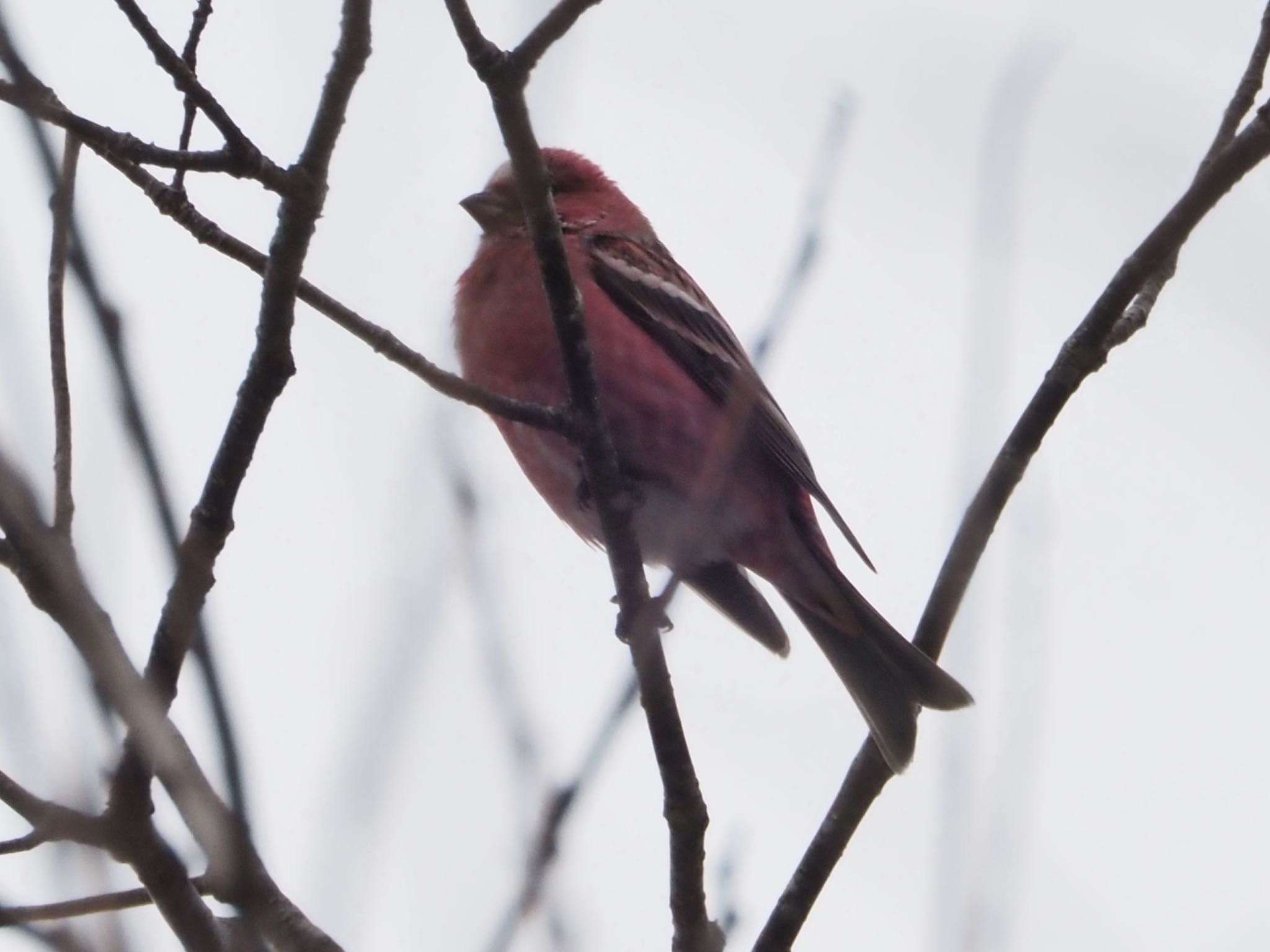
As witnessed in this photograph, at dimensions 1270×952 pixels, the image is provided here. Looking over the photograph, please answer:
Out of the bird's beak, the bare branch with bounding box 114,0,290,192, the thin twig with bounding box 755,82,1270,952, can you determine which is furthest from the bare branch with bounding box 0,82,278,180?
the bird's beak

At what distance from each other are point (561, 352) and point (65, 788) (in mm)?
1385

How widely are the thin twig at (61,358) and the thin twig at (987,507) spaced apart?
1.88m

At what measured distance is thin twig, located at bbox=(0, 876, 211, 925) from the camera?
2.47 m

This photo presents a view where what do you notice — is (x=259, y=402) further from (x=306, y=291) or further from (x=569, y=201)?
(x=569, y=201)

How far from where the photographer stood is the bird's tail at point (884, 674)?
4.86 meters

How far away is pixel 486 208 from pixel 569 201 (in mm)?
593

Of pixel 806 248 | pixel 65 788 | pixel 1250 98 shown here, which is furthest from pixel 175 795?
pixel 1250 98

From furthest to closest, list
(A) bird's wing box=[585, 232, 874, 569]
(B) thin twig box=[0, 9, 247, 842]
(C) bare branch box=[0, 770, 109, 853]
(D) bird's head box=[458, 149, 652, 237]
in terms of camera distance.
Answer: (D) bird's head box=[458, 149, 652, 237]
(A) bird's wing box=[585, 232, 874, 569]
(C) bare branch box=[0, 770, 109, 853]
(B) thin twig box=[0, 9, 247, 842]

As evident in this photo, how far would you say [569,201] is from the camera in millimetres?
6848

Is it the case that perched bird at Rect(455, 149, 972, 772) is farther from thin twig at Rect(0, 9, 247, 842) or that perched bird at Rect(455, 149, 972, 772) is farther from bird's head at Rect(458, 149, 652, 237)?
thin twig at Rect(0, 9, 247, 842)

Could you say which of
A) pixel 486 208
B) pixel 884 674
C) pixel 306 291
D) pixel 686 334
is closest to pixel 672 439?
pixel 686 334

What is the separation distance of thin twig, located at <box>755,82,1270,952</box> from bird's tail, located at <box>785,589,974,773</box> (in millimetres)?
370

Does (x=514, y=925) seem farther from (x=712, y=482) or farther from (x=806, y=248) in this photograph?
(x=806, y=248)

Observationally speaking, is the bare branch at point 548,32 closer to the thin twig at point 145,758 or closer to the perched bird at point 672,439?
the thin twig at point 145,758
